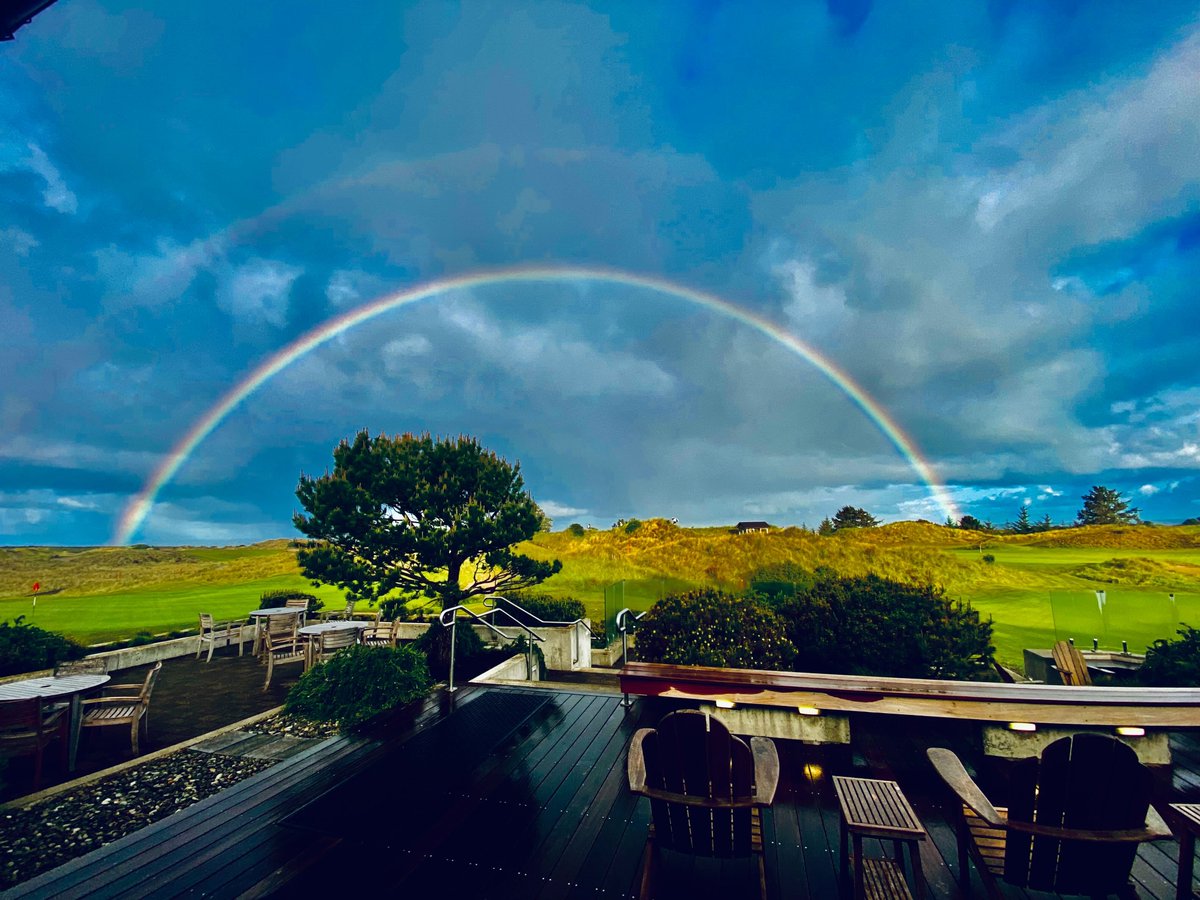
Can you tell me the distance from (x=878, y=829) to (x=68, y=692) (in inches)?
269

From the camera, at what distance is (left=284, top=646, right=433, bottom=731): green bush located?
220 inches

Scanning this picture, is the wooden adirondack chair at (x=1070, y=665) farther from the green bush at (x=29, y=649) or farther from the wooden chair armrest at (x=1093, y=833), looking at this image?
the green bush at (x=29, y=649)

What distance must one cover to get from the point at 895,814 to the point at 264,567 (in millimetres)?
25139

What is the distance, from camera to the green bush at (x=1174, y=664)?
4864 millimetres

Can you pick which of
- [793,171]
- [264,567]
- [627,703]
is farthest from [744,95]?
[264,567]

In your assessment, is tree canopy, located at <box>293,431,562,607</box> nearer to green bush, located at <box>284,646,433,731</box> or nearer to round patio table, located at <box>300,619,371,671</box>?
round patio table, located at <box>300,619,371,671</box>

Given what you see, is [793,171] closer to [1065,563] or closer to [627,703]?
[1065,563]

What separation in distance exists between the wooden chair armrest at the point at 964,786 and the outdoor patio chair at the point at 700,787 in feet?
2.72

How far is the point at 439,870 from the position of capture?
2.72 metres

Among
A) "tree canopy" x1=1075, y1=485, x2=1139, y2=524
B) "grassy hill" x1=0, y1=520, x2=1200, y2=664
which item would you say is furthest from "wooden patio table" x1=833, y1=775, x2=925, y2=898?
"tree canopy" x1=1075, y1=485, x2=1139, y2=524

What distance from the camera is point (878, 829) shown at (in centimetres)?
216

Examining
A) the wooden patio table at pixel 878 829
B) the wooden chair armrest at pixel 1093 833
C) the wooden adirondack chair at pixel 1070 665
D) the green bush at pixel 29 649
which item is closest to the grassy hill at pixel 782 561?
the wooden adirondack chair at pixel 1070 665

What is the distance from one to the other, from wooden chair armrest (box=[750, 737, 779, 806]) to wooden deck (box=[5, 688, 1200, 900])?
0.63 metres

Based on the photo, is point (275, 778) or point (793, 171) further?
point (793, 171)
